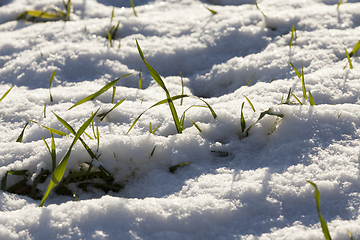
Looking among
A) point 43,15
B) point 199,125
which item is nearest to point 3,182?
point 199,125

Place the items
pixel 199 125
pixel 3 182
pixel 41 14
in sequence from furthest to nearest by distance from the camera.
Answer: pixel 41 14 < pixel 199 125 < pixel 3 182

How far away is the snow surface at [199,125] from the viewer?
82 centimetres

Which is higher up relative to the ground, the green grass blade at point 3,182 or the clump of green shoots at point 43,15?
the clump of green shoots at point 43,15

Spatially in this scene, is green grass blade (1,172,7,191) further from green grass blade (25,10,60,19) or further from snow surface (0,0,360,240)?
green grass blade (25,10,60,19)

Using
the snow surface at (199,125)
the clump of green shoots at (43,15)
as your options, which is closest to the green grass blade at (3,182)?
the snow surface at (199,125)

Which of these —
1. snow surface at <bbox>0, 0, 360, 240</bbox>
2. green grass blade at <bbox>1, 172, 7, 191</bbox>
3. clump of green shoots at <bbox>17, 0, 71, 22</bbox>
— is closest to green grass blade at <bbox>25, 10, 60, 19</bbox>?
clump of green shoots at <bbox>17, 0, 71, 22</bbox>

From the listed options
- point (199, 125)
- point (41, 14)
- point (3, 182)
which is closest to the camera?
point (3, 182)

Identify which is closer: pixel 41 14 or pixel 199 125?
pixel 199 125

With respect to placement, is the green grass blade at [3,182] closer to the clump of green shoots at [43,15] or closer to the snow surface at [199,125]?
the snow surface at [199,125]

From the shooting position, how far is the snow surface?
0.82 meters

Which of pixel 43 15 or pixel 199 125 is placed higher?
pixel 43 15

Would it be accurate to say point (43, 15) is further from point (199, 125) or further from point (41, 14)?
point (199, 125)

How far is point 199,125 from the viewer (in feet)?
3.97

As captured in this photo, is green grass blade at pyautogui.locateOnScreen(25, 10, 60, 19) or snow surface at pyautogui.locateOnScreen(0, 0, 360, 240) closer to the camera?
snow surface at pyautogui.locateOnScreen(0, 0, 360, 240)
